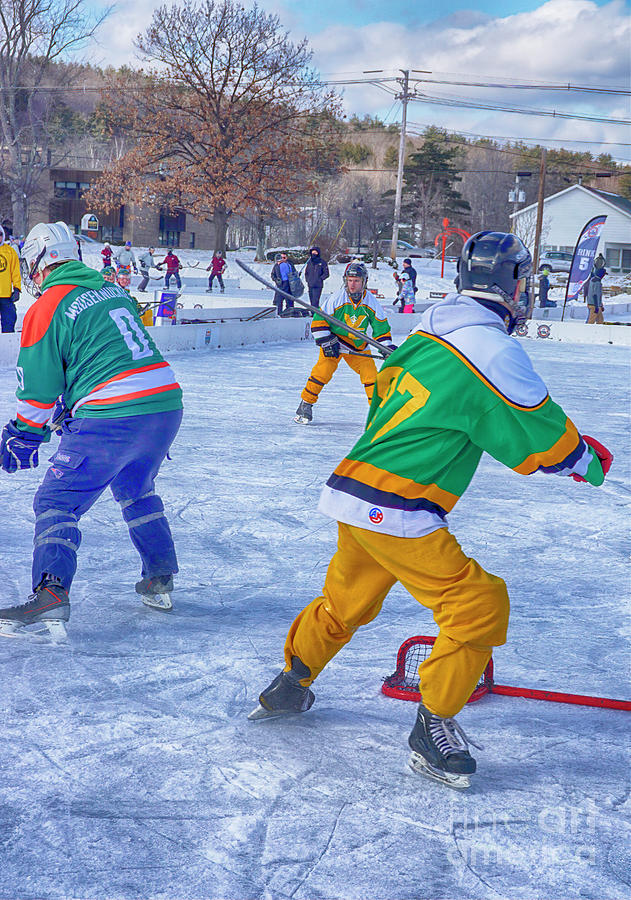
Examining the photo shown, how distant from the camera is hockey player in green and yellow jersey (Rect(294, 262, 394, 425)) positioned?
7.78 m

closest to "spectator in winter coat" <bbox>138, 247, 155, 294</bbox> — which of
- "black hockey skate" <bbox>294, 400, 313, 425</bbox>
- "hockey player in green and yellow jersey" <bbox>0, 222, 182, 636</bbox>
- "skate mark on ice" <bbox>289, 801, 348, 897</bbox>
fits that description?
"black hockey skate" <bbox>294, 400, 313, 425</bbox>

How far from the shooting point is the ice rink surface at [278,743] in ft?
6.75

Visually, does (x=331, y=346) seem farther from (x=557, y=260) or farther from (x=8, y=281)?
(x=557, y=260)

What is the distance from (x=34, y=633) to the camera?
3.43 metres

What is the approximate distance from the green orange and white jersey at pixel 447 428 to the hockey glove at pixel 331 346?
5267mm

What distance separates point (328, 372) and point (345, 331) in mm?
609

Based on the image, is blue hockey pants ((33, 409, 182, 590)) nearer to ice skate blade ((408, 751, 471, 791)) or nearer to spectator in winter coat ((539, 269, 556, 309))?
ice skate blade ((408, 751, 471, 791))

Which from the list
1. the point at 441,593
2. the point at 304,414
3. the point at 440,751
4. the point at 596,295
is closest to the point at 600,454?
the point at 441,593

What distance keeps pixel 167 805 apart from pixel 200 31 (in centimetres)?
4022

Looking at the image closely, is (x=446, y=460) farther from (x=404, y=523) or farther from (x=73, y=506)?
(x=73, y=506)

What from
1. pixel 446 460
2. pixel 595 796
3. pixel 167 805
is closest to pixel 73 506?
pixel 167 805

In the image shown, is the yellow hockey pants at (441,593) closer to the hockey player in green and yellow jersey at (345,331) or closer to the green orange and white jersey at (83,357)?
the green orange and white jersey at (83,357)

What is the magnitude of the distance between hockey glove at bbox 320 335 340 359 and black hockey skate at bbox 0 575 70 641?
474 cm

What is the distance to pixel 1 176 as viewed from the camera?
3641 centimetres
